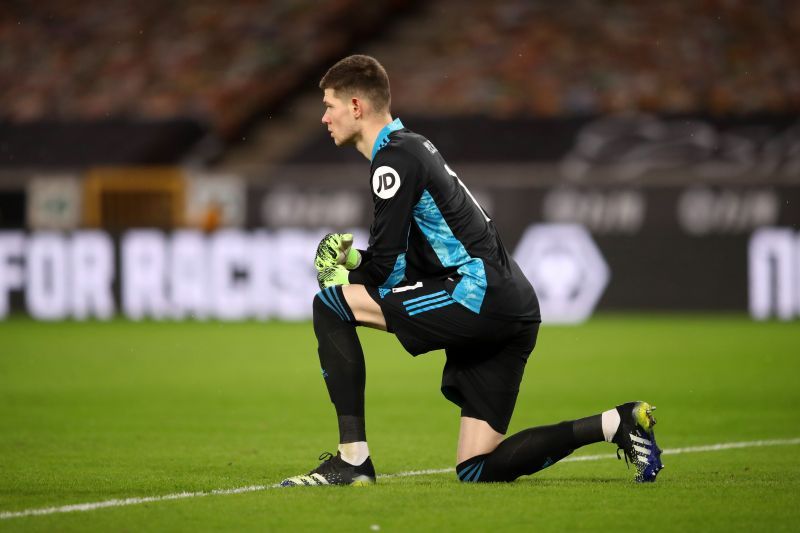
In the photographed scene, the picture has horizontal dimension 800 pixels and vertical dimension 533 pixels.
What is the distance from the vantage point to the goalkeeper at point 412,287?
19.7 feet

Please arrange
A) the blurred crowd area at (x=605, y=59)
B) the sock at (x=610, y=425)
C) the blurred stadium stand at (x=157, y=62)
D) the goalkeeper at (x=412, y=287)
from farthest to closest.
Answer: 1. the blurred stadium stand at (x=157, y=62)
2. the blurred crowd area at (x=605, y=59)
3. the sock at (x=610, y=425)
4. the goalkeeper at (x=412, y=287)

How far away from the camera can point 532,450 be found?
6.20 m

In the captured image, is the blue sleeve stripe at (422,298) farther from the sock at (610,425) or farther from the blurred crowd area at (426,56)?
the blurred crowd area at (426,56)

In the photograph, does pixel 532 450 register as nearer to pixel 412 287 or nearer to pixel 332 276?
pixel 412 287

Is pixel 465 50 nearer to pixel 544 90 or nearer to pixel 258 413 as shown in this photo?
pixel 544 90

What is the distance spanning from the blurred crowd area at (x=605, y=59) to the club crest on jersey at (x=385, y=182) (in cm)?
1643

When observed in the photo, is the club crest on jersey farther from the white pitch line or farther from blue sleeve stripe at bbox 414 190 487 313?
the white pitch line

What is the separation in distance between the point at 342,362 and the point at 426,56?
19.1 meters

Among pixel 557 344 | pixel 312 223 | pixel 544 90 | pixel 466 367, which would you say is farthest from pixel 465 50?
pixel 466 367

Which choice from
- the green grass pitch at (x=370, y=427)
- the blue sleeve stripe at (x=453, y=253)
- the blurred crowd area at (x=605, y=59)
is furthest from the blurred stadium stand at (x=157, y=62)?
the blue sleeve stripe at (x=453, y=253)

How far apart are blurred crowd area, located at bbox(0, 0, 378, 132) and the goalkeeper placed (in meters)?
17.5

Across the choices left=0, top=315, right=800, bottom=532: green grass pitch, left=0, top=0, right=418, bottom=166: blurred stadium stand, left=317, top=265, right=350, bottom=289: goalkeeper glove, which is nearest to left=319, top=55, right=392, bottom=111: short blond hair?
left=317, top=265, right=350, bottom=289: goalkeeper glove

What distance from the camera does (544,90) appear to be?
2298cm

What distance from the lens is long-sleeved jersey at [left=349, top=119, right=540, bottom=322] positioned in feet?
19.5
